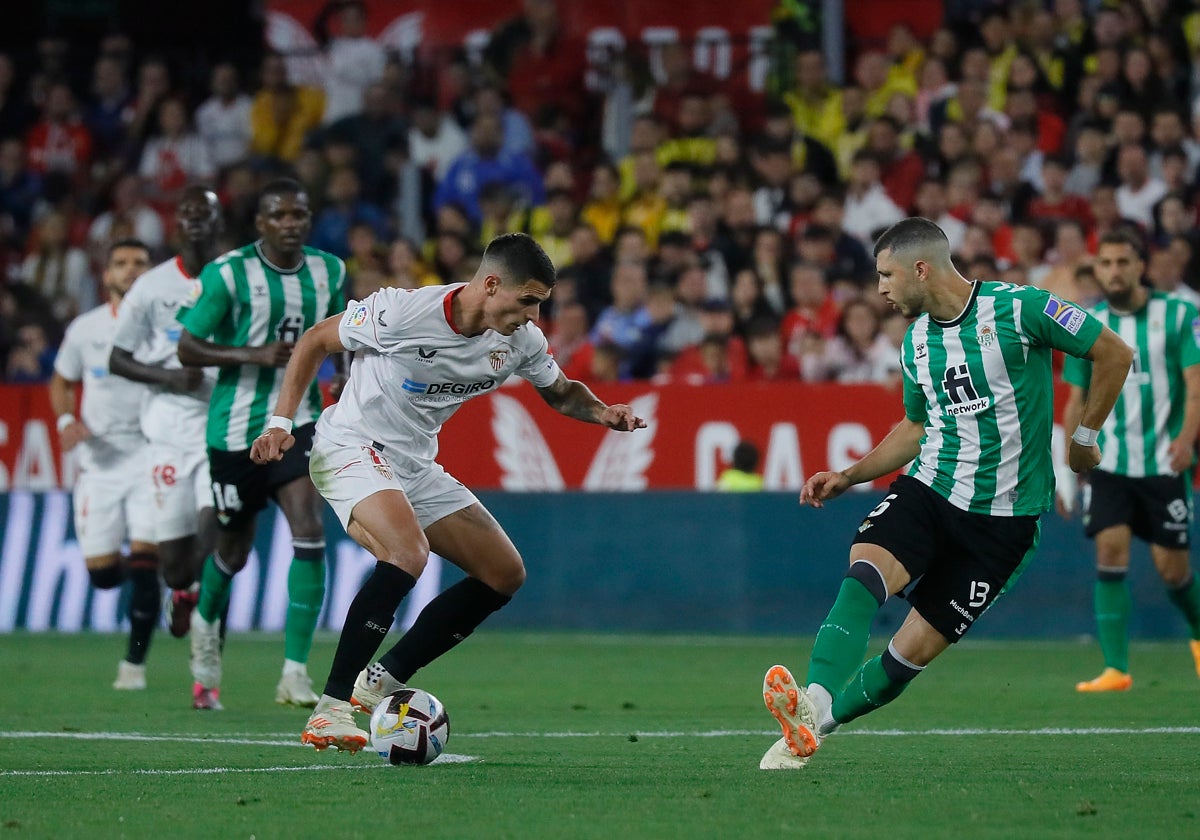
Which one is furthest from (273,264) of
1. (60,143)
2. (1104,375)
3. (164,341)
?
(60,143)

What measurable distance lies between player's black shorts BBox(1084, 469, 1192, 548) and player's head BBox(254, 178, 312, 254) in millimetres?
4777

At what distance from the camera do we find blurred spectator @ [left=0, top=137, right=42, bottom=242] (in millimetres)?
21734

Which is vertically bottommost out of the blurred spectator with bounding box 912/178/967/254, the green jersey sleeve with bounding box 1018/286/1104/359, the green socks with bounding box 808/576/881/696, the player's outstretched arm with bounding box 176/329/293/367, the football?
the football

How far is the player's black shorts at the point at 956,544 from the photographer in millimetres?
7398

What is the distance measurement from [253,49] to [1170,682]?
50.5ft

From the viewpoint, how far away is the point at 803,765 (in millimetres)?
7180

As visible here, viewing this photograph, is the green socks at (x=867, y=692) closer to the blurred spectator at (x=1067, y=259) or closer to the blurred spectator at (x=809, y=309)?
the blurred spectator at (x=1067, y=259)

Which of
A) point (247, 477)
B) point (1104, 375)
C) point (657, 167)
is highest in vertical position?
point (657, 167)

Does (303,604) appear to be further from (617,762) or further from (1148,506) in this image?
(1148,506)

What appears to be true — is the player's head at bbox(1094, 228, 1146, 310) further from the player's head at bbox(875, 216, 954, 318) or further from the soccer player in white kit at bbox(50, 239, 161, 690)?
the soccer player in white kit at bbox(50, 239, 161, 690)

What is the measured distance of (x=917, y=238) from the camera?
7387 mm

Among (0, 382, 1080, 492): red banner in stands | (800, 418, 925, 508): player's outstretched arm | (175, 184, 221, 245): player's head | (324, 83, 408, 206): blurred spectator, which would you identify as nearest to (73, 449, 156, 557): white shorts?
(175, 184, 221, 245): player's head

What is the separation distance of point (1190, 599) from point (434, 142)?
11.2 metres

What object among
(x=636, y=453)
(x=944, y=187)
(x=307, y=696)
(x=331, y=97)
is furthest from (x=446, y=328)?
(x=331, y=97)
